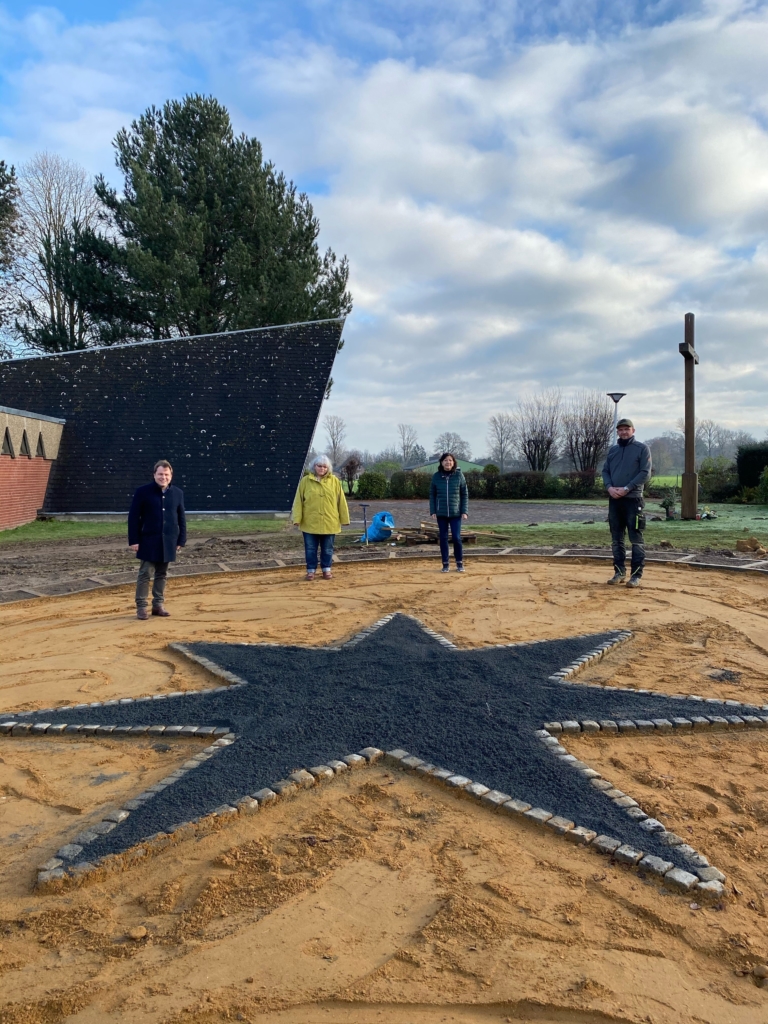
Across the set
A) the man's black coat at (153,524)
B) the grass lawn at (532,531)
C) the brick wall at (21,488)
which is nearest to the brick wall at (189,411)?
the brick wall at (21,488)

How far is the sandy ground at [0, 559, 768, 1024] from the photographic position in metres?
2.18

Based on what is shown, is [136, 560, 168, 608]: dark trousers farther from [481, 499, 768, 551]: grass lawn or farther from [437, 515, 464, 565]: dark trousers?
[481, 499, 768, 551]: grass lawn

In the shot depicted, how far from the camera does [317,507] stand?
34.3ft

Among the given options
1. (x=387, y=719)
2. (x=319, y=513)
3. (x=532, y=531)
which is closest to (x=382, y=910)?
(x=387, y=719)

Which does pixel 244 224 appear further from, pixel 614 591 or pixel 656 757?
pixel 656 757

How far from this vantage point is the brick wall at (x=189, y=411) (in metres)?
21.3

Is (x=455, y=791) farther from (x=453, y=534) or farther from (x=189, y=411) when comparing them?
(x=189, y=411)

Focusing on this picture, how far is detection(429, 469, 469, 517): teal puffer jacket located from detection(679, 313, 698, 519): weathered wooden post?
10324 mm

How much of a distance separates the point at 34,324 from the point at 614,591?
108 ft

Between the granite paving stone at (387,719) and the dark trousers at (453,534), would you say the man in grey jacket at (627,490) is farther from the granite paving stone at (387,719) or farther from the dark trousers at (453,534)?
the granite paving stone at (387,719)

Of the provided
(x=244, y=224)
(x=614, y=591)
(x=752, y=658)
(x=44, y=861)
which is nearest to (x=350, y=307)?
(x=244, y=224)

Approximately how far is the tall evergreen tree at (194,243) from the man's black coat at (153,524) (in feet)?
81.6

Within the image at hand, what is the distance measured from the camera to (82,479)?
21375 millimetres

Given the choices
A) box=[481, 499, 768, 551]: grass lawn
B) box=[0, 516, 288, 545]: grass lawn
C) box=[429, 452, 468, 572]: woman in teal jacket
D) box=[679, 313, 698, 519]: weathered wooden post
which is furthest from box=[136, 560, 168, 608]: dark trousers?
box=[679, 313, 698, 519]: weathered wooden post
